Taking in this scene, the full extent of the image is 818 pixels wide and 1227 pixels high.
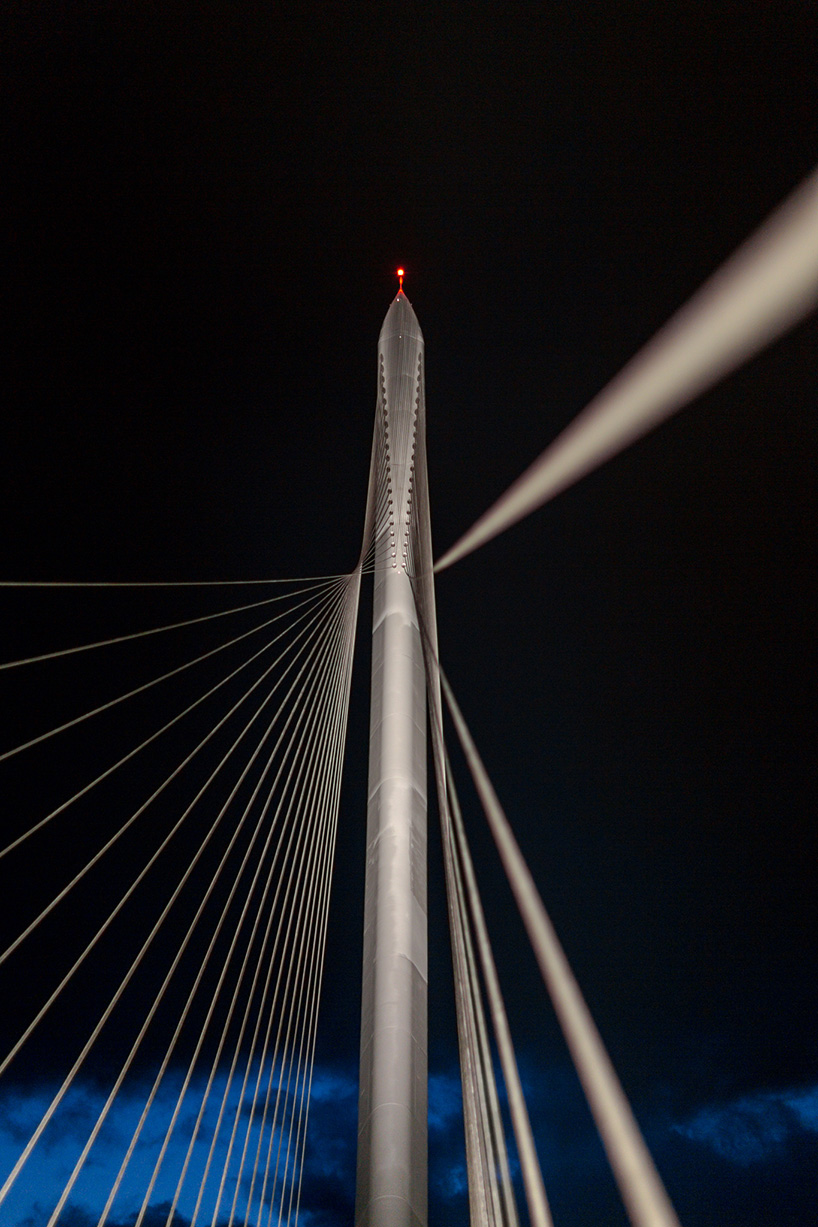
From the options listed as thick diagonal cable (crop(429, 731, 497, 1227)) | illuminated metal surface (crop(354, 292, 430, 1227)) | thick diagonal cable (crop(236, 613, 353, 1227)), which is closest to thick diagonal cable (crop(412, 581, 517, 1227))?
thick diagonal cable (crop(429, 731, 497, 1227))

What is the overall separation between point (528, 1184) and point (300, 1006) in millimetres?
5235

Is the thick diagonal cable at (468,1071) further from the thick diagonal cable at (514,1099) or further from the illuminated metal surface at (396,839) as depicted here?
the illuminated metal surface at (396,839)

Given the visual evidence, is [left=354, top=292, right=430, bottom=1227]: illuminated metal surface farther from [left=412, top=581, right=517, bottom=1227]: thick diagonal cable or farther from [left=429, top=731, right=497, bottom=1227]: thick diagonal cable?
[left=429, top=731, right=497, bottom=1227]: thick diagonal cable


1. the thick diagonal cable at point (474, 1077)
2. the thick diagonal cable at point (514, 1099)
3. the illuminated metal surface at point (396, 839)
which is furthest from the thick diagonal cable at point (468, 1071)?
the illuminated metal surface at point (396, 839)

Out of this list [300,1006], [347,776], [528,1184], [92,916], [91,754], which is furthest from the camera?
[347,776]

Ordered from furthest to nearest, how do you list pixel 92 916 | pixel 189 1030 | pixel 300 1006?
pixel 189 1030 → pixel 92 916 → pixel 300 1006

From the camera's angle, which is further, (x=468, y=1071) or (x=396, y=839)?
(x=396, y=839)

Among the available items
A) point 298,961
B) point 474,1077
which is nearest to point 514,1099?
point 474,1077

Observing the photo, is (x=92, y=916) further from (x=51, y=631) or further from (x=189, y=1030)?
(x=189, y=1030)

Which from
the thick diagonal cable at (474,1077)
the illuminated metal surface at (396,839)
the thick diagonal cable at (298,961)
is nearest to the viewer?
the thick diagonal cable at (474,1077)

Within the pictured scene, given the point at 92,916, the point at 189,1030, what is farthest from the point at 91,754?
the point at 189,1030

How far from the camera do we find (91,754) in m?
20.7

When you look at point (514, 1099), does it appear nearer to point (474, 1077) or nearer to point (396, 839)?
point (474, 1077)

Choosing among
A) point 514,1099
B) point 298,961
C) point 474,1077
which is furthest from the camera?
point 298,961
